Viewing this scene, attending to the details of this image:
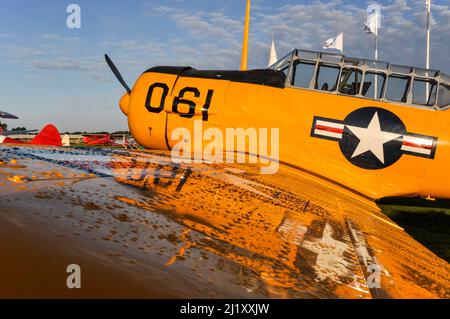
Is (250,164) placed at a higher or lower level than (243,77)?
lower

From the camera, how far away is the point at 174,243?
124 cm

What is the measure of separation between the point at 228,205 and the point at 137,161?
1.18 metres

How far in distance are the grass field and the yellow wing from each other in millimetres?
3750

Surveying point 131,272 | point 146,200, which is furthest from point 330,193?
point 131,272

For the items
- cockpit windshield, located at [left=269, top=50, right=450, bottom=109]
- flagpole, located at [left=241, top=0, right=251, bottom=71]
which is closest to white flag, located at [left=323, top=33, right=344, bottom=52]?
flagpole, located at [left=241, top=0, right=251, bottom=71]

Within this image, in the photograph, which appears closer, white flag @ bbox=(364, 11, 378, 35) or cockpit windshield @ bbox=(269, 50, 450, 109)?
cockpit windshield @ bbox=(269, 50, 450, 109)

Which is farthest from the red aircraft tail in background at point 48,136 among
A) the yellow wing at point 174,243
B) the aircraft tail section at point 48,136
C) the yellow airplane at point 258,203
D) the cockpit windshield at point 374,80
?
the yellow wing at point 174,243

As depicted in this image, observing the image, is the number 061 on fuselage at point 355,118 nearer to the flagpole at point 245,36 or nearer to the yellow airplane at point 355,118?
the yellow airplane at point 355,118

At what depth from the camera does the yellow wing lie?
0.89 metres

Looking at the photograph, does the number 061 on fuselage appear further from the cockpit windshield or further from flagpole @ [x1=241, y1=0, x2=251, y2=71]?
flagpole @ [x1=241, y1=0, x2=251, y2=71]

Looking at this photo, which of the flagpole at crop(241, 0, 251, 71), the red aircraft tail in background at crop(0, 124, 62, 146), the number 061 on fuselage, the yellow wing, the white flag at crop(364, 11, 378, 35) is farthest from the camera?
the white flag at crop(364, 11, 378, 35)

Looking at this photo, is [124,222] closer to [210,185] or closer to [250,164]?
[210,185]

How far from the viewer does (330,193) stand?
159 inches

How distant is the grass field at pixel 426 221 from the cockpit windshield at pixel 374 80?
7.41 feet
